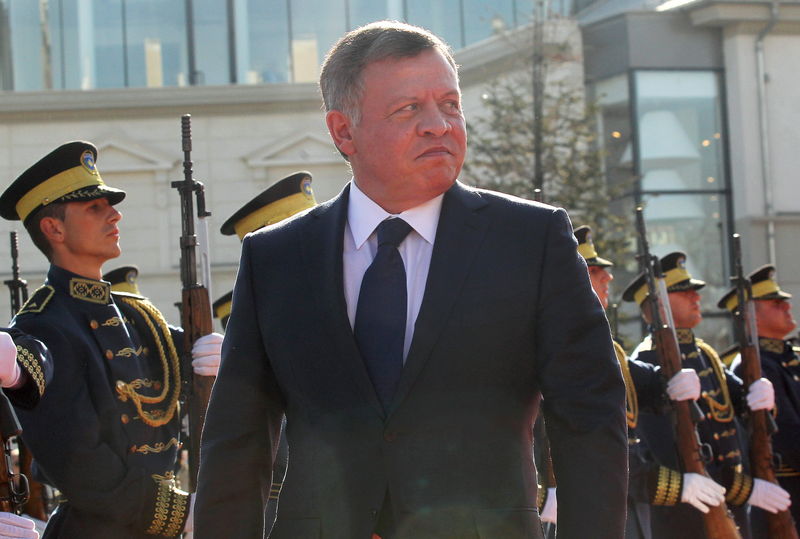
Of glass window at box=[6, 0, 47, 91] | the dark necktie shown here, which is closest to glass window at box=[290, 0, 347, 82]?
glass window at box=[6, 0, 47, 91]

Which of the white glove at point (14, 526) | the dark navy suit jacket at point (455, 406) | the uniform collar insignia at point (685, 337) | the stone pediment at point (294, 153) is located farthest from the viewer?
the stone pediment at point (294, 153)

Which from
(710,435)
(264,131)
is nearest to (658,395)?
(710,435)

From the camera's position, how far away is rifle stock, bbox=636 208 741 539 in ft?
23.3

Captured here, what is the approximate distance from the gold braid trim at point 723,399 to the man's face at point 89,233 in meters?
4.22

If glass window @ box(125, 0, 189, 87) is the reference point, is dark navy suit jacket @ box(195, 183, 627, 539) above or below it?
below

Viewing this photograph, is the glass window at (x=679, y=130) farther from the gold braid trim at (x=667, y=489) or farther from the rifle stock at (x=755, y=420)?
the gold braid trim at (x=667, y=489)

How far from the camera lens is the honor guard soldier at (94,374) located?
15.5ft

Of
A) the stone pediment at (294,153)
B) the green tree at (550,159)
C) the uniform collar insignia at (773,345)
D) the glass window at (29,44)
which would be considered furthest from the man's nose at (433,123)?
the glass window at (29,44)

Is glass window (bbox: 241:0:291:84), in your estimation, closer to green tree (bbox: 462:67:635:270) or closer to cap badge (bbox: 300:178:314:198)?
green tree (bbox: 462:67:635:270)

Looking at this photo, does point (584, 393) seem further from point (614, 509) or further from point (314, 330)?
point (314, 330)

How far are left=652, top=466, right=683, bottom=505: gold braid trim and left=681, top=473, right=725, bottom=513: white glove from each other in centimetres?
3

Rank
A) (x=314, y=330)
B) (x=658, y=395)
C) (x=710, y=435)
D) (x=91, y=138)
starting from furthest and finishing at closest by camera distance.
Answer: (x=91, y=138), (x=710, y=435), (x=658, y=395), (x=314, y=330)

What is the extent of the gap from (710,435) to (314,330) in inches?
221

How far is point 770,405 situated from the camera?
27.1ft
